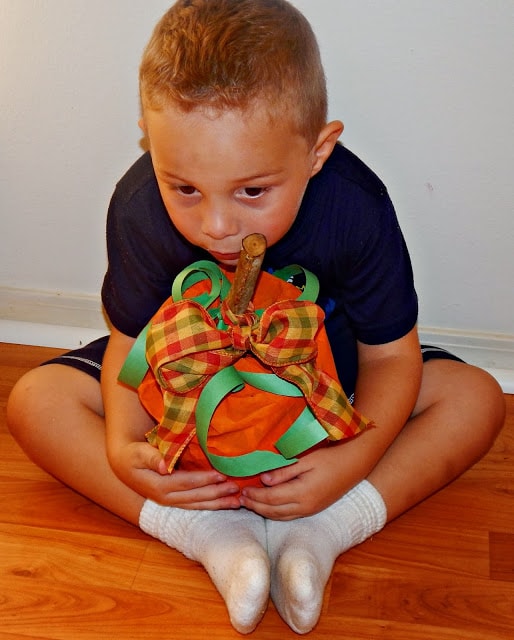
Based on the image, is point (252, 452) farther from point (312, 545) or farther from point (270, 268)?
point (270, 268)

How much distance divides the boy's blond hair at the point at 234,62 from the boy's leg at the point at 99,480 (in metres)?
0.40

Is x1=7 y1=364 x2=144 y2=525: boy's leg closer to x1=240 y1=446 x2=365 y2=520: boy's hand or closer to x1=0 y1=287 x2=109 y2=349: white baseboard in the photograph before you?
x1=240 y1=446 x2=365 y2=520: boy's hand

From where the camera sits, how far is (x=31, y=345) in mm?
1454

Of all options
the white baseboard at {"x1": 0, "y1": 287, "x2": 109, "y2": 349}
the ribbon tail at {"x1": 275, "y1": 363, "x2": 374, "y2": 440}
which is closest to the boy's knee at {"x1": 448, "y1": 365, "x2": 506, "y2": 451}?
the ribbon tail at {"x1": 275, "y1": 363, "x2": 374, "y2": 440}

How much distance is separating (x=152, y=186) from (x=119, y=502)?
1.12ft

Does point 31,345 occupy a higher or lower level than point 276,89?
lower

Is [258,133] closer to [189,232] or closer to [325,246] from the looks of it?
[189,232]

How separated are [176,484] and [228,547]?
9cm

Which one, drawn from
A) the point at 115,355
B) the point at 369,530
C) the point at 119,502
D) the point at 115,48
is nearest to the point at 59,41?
the point at 115,48

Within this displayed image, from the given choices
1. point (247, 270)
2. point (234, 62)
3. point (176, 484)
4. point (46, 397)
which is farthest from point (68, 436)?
point (234, 62)

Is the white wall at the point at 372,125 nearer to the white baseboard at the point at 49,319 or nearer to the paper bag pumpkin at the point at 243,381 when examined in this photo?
the white baseboard at the point at 49,319

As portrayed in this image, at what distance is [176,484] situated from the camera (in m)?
1.05

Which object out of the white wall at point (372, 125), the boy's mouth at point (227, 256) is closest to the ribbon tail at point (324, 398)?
the boy's mouth at point (227, 256)

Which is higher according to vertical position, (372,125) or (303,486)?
(372,125)
